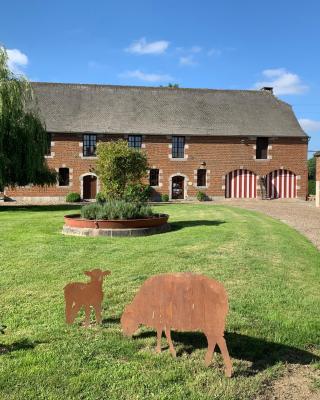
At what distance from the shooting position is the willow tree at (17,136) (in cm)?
2023

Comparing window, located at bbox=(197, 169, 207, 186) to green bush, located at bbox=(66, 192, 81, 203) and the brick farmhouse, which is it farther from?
green bush, located at bbox=(66, 192, 81, 203)

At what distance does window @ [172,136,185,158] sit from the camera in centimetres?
3306

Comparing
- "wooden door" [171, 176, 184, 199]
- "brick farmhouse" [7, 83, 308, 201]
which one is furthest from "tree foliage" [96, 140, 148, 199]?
"wooden door" [171, 176, 184, 199]

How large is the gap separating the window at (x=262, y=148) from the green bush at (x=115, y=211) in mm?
22355

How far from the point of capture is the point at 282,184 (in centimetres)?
3422

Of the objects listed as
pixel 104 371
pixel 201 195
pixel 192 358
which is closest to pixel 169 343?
pixel 192 358

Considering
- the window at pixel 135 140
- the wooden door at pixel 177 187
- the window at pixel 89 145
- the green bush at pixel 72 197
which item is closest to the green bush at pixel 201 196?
the wooden door at pixel 177 187

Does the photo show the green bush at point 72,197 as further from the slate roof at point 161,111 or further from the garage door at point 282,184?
the garage door at point 282,184

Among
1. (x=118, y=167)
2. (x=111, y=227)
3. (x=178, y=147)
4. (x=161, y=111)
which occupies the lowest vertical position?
(x=111, y=227)

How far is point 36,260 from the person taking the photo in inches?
332

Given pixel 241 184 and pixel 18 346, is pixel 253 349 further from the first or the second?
pixel 241 184

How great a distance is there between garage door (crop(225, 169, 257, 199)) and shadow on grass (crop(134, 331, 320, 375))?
1152 inches

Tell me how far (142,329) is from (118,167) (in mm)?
10009

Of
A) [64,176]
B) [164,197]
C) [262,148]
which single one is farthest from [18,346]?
[262,148]
